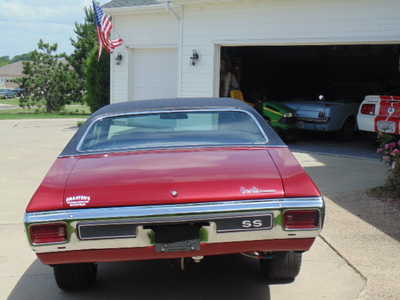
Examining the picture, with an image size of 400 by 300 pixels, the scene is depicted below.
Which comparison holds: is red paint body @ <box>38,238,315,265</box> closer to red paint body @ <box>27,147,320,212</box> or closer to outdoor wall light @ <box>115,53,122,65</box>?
red paint body @ <box>27,147,320,212</box>

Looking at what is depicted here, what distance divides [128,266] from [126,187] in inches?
62.0

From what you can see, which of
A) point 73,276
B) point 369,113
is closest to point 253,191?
point 73,276

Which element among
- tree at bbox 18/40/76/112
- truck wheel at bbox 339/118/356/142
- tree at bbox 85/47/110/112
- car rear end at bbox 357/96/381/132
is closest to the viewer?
car rear end at bbox 357/96/381/132

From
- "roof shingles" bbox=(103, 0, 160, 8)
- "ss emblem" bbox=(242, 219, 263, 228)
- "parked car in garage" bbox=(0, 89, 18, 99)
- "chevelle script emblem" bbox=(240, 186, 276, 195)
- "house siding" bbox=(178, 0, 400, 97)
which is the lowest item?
"parked car in garage" bbox=(0, 89, 18, 99)

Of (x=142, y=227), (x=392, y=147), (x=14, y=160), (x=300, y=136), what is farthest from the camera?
(x=300, y=136)

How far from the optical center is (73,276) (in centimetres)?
376

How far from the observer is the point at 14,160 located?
9.58 metres

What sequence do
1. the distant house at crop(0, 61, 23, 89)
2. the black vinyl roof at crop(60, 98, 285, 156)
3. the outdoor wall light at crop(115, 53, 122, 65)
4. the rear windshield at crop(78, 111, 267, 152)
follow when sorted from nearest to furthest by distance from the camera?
the rear windshield at crop(78, 111, 267, 152)
the black vinyl roof at crop(60, 98, 285, 156)
the outdoor wall light at crop(115, 53, 122, 65)
the distant house at crop(0, 61, 23, 89)

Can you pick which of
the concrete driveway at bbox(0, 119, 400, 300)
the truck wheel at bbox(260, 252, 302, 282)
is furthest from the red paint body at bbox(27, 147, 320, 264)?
the concrete driveway at bbox(0, 119, 400, 300)

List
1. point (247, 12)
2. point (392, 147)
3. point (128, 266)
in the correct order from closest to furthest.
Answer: point (128, 266) < point (392, 147) < point (247, 12)

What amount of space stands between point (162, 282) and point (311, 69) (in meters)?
16.8

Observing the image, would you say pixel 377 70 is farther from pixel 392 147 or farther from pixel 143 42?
pixel 392 147

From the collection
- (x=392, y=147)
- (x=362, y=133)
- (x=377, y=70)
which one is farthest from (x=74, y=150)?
(x=377, y=70)

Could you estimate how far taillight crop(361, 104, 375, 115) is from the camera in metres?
10.4
